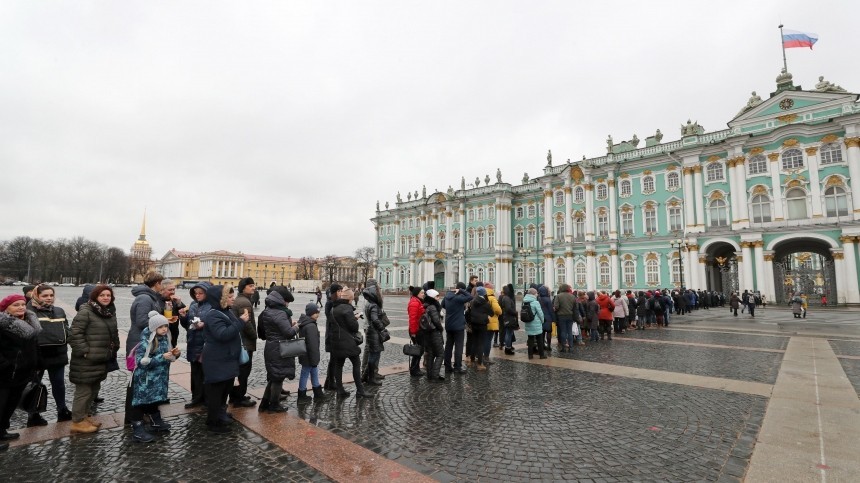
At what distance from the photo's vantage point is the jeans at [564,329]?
11297 mm

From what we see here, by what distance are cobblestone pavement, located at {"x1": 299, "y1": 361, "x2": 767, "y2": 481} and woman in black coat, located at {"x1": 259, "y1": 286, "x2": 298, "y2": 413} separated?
0.49 metres

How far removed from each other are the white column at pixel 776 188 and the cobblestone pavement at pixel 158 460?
139 feet

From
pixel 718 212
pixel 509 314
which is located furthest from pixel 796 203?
pixel 509 314

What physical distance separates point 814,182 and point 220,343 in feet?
142

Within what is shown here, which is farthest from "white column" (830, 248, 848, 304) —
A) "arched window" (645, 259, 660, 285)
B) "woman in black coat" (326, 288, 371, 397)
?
"woman in black coat" (326, 288, 371, 397)

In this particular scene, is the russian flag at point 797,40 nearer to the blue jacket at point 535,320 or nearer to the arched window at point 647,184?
the arched window at point 647,184

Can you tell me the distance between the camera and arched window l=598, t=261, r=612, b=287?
1734 inches

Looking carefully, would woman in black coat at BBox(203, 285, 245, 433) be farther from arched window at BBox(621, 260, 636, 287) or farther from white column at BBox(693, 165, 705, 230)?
arched window at BBox(621, 260, 636, 287)

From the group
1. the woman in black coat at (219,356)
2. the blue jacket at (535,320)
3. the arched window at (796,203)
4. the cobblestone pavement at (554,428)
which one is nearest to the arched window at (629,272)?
the arched window at (796,203)

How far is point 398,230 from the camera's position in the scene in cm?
6681

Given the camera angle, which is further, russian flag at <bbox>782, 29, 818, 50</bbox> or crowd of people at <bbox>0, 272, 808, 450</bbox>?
russian flag at <bbox>782, 29, 818, 50</bbox>

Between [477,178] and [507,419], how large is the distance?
54741 millimetres

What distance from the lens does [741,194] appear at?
35.7 m

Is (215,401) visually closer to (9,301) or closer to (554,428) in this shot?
(9,301)
